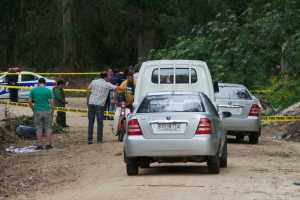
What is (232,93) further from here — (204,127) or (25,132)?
(204,127)

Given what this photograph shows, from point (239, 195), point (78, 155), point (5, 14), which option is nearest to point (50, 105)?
point (78, 155)

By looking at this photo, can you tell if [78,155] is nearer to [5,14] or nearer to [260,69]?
[260,69]

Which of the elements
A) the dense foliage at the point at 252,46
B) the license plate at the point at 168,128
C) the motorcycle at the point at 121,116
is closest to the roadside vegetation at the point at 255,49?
the dense foliage at the point at 252,46

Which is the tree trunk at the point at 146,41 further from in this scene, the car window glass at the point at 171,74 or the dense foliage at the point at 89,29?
the car window glass at the point at 171,74

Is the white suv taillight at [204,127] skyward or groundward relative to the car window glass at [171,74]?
groundward

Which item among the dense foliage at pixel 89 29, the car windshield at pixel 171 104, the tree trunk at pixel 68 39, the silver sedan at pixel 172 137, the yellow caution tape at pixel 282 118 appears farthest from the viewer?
the dense foliage at pixel 89 29

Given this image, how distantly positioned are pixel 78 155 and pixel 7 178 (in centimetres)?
431

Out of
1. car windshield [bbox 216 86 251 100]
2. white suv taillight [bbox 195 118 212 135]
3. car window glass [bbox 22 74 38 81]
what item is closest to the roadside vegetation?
car window glass [bbox 22 74 38 81]

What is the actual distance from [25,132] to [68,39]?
34633 mm

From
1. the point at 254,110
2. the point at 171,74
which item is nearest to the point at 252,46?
the point at 254,110

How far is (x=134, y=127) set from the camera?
53.9 feet

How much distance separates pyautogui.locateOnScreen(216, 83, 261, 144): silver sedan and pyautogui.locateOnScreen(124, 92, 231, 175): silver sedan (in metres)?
8.25

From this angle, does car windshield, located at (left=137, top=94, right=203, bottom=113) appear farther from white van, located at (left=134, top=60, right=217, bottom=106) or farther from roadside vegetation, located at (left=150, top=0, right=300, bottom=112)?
roadside vegetation, located at (left=150, top=0, right=300, bottom=112)

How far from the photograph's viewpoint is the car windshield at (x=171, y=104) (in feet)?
54.9
